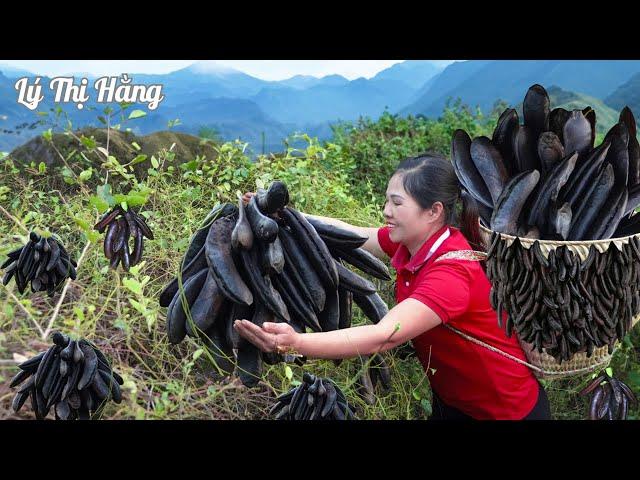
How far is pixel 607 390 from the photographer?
146cm

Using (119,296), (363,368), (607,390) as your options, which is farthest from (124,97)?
(607,390)

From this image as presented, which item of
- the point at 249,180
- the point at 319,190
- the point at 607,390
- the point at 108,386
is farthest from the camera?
the point at 319,190

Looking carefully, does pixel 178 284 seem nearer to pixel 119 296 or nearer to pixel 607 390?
pixel 119 296

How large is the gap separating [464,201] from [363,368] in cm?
39

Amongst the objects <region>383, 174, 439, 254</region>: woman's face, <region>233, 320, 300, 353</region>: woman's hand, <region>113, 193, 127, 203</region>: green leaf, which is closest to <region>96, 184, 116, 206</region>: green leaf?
<region>113, 193, 127, 203</region>: green leaf

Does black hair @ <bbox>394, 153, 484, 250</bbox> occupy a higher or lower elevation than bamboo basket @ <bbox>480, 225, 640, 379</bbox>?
higher

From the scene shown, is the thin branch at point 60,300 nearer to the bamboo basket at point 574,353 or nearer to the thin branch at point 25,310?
the thin branch at point 25,310

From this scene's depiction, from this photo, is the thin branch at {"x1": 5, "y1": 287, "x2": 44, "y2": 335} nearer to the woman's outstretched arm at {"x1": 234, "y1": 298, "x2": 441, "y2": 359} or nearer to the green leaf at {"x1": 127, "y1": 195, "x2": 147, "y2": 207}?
the green leaf at {"x1": 127, "y1": 195, "x2": 147, "y2": 207}

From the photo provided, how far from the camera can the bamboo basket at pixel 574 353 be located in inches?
48.9

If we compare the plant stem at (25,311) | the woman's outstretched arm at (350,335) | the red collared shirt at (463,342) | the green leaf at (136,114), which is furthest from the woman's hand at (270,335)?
the green leaf at (136,114)

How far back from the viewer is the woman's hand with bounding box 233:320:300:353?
3.82ft

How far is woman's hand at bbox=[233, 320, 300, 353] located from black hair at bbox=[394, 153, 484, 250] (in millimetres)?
357

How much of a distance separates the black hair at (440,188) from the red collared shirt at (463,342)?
1.5 inches

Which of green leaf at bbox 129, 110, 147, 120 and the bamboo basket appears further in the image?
green leaf at bbox 129, 110, 147, 120
